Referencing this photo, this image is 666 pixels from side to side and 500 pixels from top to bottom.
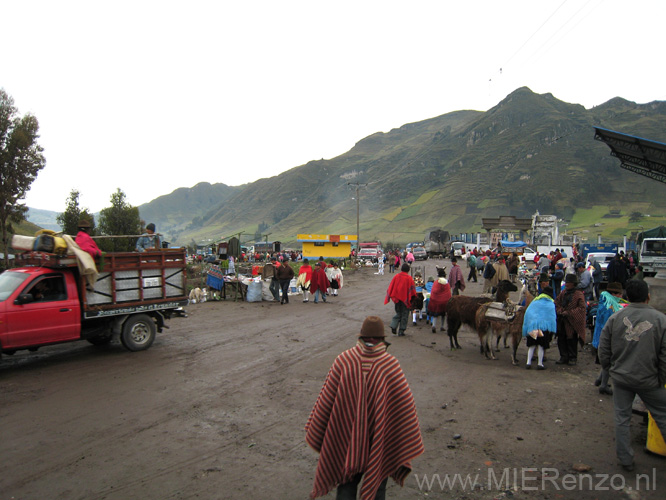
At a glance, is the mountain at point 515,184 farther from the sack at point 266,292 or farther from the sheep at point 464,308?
the sheep at point 464,308

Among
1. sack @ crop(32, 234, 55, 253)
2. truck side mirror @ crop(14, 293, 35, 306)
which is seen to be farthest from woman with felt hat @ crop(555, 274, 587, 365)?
truck side mirror @ crop(14, 293, 35, 306)

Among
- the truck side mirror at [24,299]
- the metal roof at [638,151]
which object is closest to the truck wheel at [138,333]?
the truck side mirror at [24,299]

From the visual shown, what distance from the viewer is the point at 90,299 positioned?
8961 millimetres

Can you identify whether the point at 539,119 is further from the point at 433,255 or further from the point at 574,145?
the point at 433,255

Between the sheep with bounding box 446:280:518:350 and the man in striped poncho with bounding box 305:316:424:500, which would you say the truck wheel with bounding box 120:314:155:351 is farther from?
the man in striped poncho with bounding box 305:316:424:500

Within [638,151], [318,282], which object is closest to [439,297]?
[318,282]

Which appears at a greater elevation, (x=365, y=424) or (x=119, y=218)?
(x=119, y=218)

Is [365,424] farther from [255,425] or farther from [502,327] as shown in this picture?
[502,327]

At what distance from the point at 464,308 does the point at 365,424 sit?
24.1 feet

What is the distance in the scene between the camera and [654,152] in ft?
62.2

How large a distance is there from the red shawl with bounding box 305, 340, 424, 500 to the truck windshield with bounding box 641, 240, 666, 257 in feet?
91.3

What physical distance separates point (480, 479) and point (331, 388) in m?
2.41

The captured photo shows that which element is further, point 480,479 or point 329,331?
point 329,331

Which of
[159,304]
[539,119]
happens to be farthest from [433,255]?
[539,119]
